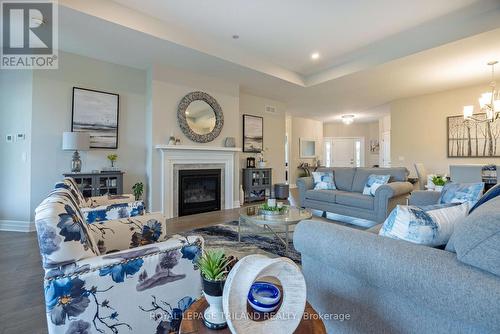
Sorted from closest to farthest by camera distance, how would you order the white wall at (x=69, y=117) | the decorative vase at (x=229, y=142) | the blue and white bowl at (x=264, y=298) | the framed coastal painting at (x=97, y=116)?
the blue and white bowl at (x=264, y=298)
the white wall at (x=69, y=117)
the framed coastal painting at (x=97, y=116)
the decorative vase at (x=229, y=142)

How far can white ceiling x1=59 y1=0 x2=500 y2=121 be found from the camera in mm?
3133

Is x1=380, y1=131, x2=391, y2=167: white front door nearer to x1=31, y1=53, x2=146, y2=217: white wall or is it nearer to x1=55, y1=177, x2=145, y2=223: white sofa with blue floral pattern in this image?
x1=31, y1=53, x2=146, y2=217: white wall

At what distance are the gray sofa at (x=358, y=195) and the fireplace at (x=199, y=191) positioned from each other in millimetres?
1755

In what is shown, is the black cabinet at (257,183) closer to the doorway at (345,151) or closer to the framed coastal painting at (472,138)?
the framed coastal painting at (472,138)

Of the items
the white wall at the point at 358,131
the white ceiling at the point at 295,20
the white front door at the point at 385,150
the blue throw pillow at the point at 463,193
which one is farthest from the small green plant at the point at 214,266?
the white wall at the point at 358,131

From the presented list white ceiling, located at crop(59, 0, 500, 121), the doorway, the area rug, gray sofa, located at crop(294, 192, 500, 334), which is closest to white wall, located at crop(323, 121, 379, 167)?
the doorway

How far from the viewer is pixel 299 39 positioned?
13.2 ft

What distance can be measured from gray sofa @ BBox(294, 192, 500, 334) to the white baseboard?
423 cm

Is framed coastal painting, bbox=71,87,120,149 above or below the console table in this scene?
above

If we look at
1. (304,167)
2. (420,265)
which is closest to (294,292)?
(420,265)

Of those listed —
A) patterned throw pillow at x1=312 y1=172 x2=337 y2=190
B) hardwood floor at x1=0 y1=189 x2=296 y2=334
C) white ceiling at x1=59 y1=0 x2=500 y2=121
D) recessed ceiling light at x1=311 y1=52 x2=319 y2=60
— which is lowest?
hardwood floor at x1=0 y1=189 x2=296 y2=334

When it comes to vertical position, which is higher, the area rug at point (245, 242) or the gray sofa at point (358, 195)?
the gray sofa at point (358, 195)

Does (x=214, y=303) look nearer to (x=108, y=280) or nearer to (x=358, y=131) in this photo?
(x=108, y=280)

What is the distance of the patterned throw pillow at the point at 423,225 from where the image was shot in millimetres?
1226
